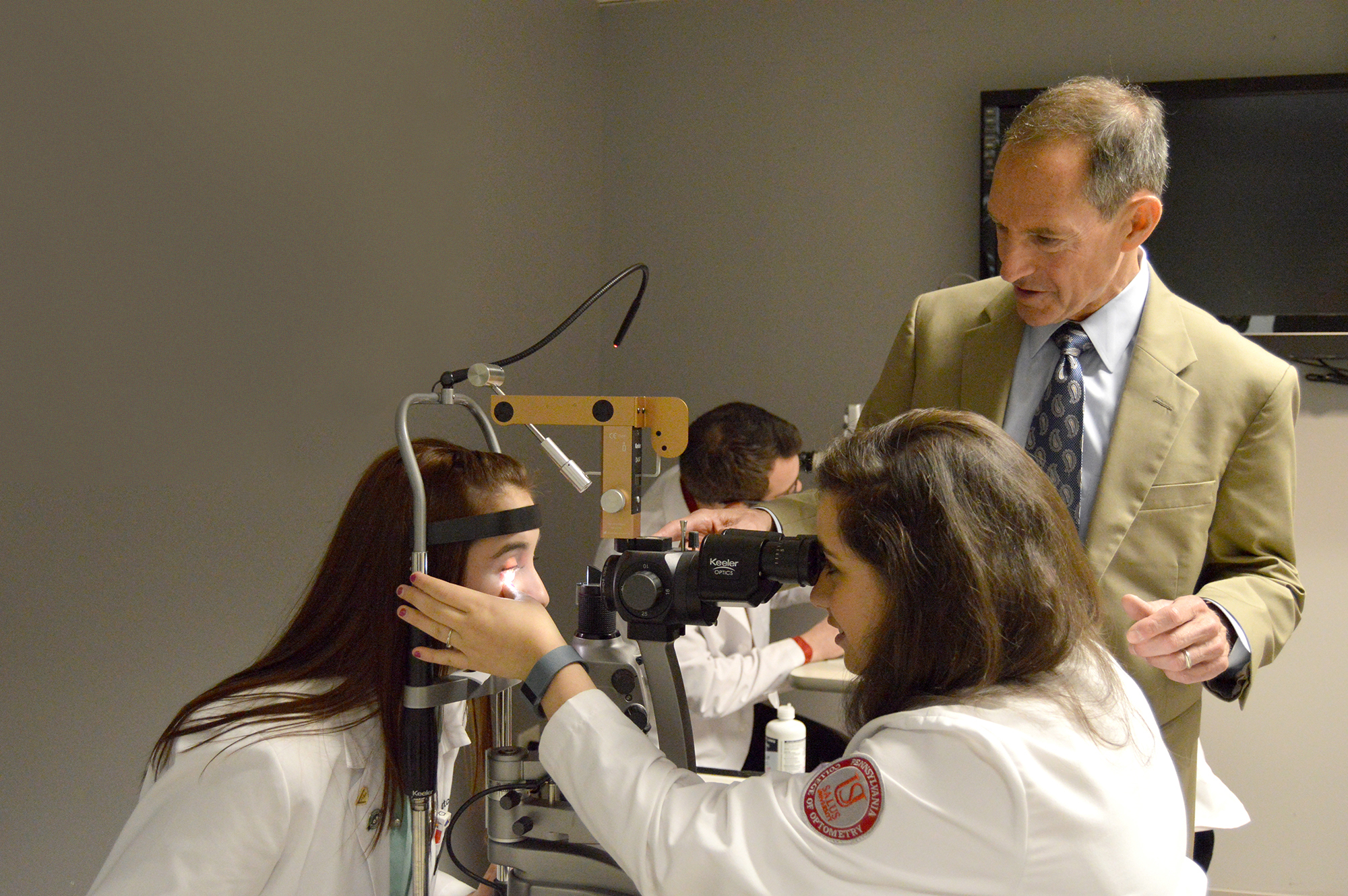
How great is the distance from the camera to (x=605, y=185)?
144 inches

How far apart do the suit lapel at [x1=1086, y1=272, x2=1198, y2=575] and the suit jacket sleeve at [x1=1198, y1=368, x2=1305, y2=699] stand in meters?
0.11

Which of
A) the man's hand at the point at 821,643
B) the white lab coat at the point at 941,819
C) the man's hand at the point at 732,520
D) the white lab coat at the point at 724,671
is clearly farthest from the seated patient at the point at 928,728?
the man's hand at the point at 821,643

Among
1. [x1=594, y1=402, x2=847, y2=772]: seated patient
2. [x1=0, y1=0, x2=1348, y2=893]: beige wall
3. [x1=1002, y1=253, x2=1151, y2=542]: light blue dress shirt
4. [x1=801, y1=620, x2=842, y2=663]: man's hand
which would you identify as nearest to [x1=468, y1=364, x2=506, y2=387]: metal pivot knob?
[x1=0, y1=0, x2=1348, y2=893]: beige wall

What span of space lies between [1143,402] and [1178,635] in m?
0.38

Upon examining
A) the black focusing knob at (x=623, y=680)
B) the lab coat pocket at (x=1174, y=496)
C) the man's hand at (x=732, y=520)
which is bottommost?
the black focusing knob at (x=623, y=680)

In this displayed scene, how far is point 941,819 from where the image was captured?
2.87 ft

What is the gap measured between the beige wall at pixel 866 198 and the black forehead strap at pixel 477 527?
2439 millimetres

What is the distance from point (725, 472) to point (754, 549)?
4.57 ft

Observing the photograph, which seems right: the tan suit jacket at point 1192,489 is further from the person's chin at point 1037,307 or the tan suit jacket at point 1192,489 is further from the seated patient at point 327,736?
the seated patient at point 327,736

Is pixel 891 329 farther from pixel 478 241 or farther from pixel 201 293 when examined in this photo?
pixel 201 293

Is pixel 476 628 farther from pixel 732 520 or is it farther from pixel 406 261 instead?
pixel 406 261

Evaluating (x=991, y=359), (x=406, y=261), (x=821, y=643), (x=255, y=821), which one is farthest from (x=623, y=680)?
(x=821, y=643)

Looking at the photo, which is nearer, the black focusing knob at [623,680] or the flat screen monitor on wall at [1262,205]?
the black focusing knob at [623,680]

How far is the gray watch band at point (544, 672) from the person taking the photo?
105cm
